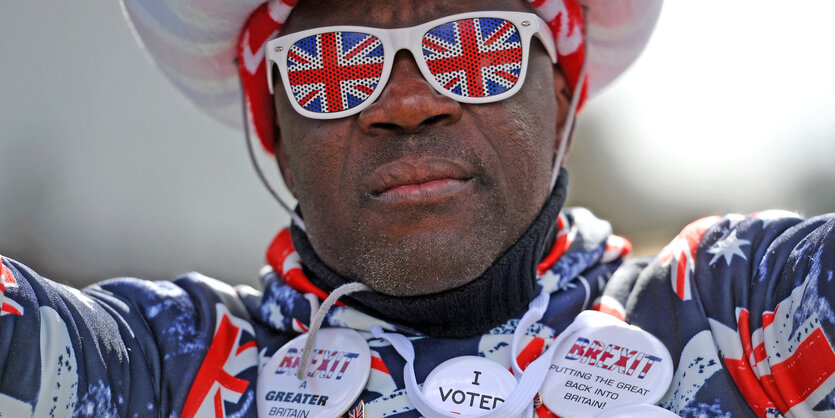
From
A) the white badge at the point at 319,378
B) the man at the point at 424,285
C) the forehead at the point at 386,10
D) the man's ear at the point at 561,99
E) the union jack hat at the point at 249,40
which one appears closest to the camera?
the man at the point at 424,285

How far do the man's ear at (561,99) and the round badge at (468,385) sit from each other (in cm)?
89

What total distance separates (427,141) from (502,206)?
0.27 m

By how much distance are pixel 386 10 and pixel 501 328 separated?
94 cm

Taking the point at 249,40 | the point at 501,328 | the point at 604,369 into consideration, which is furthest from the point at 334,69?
the point at 604,369

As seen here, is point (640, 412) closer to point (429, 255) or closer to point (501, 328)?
point (501, 328)

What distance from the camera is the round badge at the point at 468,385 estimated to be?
7.14 ft

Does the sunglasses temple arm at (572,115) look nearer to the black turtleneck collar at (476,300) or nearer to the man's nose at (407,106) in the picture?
the black turtleneck collar at (476,300)

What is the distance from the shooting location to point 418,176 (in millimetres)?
2344

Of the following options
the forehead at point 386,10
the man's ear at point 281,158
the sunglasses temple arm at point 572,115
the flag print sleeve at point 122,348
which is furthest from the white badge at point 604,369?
the man's ear at point 281,158

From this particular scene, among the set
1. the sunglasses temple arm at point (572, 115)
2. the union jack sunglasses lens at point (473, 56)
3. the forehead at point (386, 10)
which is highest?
the forehead at point (386, 10)

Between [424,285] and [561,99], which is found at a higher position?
[561,99]

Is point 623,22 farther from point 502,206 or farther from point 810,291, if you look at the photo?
point 810,291

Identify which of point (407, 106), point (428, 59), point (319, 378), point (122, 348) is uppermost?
point (428, 59)

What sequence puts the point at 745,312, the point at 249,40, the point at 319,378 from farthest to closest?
1. the point at 249,40
2. the point at 319,378
3. the point at 745,312
